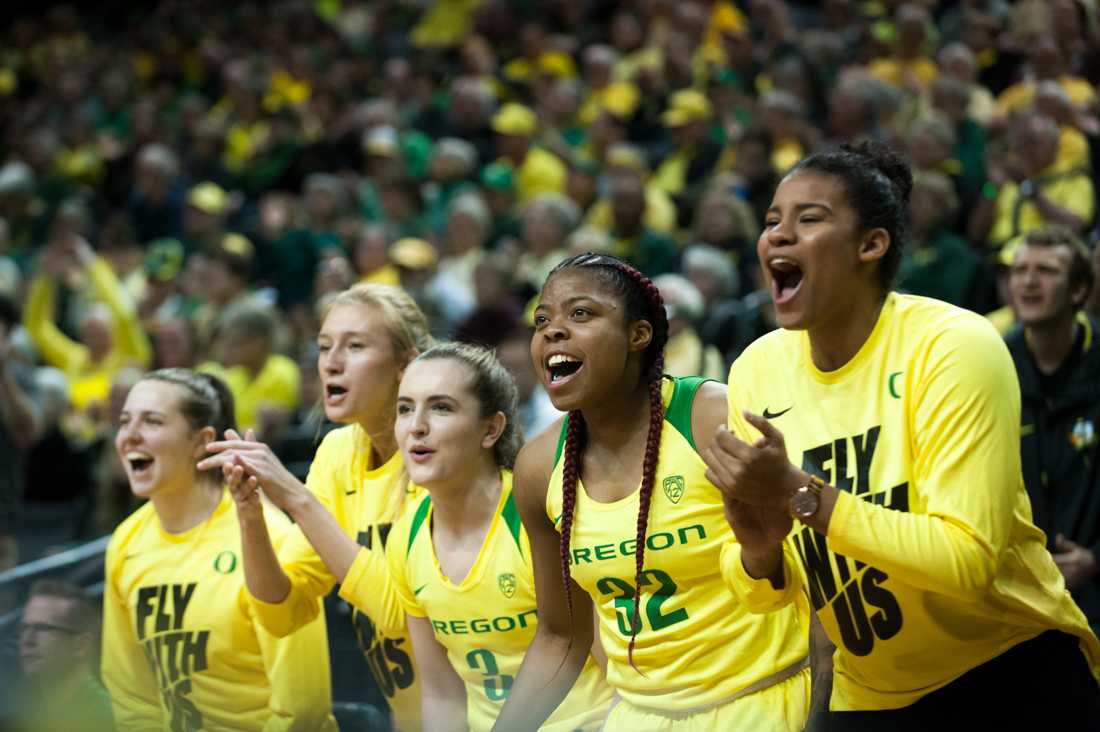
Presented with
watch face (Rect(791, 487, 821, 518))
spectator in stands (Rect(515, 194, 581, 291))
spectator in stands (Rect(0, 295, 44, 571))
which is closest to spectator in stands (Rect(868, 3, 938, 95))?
spectator in stands (Rect(515, 194, 581, 291))

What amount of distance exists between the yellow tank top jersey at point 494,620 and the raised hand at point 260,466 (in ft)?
1.25

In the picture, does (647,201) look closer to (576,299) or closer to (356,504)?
(356,504)

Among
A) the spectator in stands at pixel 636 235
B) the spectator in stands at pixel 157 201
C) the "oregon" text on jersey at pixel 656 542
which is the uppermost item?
the spectator in stands at pixel 157 201

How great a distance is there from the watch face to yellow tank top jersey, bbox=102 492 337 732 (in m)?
2.11

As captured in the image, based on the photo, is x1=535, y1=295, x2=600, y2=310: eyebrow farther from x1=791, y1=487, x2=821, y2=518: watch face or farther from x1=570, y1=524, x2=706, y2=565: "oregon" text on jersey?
x1=791, y1=487, x2=821, y2=518: watch face

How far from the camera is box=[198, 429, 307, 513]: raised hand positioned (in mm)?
3619

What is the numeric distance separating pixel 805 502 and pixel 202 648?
2.42 m

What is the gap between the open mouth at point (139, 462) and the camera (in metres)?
4.30

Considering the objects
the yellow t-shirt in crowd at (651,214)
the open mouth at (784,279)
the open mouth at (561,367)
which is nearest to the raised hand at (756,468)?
the open mouth at (784,279)

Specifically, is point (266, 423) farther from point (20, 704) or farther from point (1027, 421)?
point (1027, 421)

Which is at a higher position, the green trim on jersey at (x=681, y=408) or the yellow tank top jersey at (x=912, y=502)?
the green trim on jersey at (x=681, y=408)

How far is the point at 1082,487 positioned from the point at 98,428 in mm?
6091

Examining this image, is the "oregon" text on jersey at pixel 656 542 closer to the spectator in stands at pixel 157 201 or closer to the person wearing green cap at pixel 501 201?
the person wearing green cap at pixel 501 201

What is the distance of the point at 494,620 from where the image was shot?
347 centimetres
